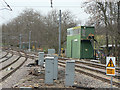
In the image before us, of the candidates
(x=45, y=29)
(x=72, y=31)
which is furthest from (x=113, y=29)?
(x=45, y=29)

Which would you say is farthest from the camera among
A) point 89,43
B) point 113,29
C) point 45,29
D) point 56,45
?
point 45,29

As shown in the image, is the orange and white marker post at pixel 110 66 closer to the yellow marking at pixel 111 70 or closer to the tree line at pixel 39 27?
the yellow marking at pixel 111 70

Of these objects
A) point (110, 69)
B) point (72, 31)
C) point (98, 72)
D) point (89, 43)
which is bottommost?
point (98, 72)

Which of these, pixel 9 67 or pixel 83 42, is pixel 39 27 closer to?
pixel 83 42

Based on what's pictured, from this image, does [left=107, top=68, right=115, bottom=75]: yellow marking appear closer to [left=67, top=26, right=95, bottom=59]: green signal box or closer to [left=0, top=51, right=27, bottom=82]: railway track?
[left=0, top=51, right=27, bottom=82]: railway track

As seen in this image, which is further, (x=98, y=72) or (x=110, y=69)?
(x=98, y=72)

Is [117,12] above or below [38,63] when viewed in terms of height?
above

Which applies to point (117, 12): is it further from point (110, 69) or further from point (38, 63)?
point (110, 69)

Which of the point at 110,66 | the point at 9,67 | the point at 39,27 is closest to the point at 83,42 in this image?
the point at 9,67

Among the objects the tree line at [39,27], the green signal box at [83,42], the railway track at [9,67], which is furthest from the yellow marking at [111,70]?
the tree line at [39,27]

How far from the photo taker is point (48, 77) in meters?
7.72

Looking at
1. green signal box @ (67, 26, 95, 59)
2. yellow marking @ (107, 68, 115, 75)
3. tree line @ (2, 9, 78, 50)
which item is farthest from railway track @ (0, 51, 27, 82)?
tree line @ (2, 9, 78, 50)

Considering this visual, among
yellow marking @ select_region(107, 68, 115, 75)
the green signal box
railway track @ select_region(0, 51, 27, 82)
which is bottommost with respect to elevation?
railway track @ select_region(0, 51, 27, 82)

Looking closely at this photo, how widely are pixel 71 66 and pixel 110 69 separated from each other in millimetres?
1700
